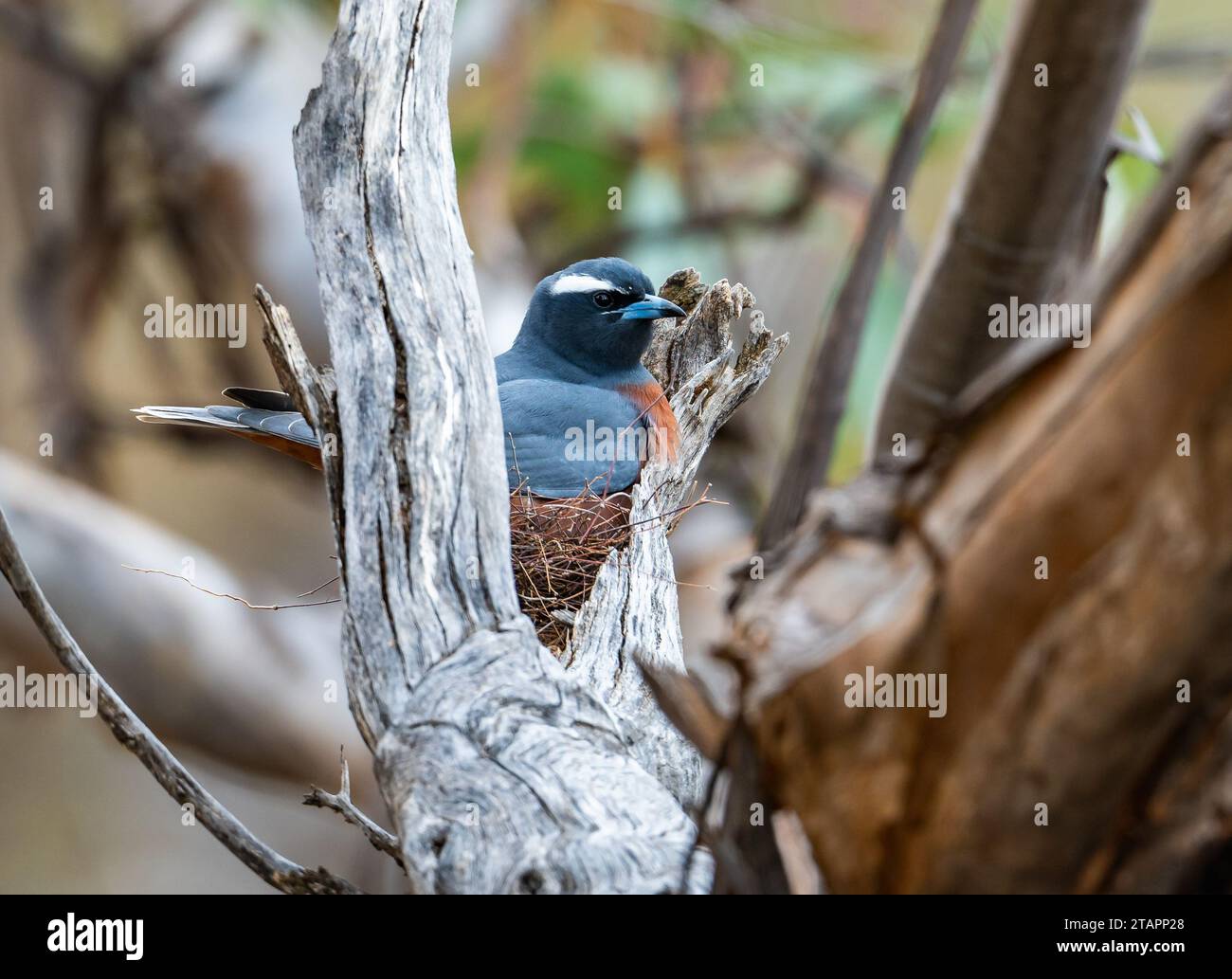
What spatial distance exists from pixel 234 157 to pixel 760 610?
613cm

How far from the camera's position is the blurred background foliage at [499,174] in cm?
640

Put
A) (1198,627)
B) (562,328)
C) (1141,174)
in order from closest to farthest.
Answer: (1198,627)
(562,328)
(1141,174)

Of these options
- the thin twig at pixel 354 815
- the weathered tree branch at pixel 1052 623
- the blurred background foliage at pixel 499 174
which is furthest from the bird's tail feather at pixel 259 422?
the blurred background foliage at pixel 499 174

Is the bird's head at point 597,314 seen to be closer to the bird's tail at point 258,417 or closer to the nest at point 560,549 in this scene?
the nest at point 560,549

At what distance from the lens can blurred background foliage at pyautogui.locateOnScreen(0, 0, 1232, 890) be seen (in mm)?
6402

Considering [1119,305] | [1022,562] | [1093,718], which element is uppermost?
[1119,305]

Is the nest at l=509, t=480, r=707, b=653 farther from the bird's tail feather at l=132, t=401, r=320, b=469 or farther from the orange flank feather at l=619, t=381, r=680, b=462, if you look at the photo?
the bird's tail feather at l=132, t=401, r=320, b=469

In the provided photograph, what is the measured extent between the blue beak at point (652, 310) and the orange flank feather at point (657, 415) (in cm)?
21

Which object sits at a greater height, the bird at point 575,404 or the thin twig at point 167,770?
the bird at point 575,404

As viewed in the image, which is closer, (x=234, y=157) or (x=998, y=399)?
(x=998, y=399)

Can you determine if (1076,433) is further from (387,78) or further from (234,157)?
(234,157)

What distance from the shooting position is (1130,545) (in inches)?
40.1

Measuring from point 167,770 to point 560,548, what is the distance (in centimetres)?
121

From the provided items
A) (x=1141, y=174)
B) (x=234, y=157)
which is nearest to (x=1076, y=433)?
(x=1141, y=174)
